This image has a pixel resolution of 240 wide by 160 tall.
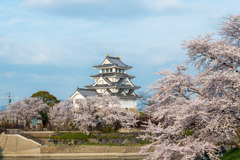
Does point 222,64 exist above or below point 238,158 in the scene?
above

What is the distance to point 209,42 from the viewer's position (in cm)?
1368

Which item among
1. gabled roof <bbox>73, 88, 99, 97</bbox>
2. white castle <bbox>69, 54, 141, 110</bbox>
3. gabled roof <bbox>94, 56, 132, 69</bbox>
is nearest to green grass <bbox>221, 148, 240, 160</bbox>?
white castle <bbox>69, 54, 141, 110</bbox>

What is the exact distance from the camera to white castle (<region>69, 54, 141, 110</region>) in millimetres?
58625

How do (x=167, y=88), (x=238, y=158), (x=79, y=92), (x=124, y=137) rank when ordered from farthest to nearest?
(x=79, y=92) → (x=124, y=137) → (x=238, y=158) → (x=167, y=88)

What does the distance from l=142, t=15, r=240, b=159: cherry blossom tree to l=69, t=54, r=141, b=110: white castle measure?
4321 cm

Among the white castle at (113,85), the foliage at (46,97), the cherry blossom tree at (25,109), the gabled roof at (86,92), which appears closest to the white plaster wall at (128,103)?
the white castle at (113,85)

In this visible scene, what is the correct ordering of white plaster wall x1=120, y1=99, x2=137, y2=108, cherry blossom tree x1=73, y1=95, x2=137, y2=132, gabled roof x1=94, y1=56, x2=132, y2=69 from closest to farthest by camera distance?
cherry blossom tree x1=73, y1=95, x2=137, y2=132
white plaster wall x1=120, y1=99, x2=137, y2=108
gabled roof x1=94, y1=56, x2=132, y2=69

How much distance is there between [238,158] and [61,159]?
23.4 metres

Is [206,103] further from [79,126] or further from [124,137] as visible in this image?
[79,126]

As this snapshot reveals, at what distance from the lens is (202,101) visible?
11281mm

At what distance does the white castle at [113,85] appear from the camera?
5862cm

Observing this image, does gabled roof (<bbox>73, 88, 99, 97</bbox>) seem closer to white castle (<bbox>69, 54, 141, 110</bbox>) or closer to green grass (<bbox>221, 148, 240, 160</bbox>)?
white castle (<bbox>69, 54, 141, 110</bbox>)

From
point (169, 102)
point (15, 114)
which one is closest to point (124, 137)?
point (15, 114)

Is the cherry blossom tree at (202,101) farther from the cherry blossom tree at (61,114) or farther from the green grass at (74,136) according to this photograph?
the cherry blossom tree at (61,114)
